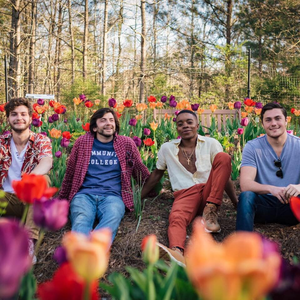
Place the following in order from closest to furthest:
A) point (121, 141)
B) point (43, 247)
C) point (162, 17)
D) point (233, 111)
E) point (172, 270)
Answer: point (172, 270) → point (43, 247) → point (121, 141) → point (233, 111) → point (162, 17)

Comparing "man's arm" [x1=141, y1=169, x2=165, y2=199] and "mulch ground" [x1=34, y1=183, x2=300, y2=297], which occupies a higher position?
"man's arm" [x1=141, y1=169, x2=165, y2=199]

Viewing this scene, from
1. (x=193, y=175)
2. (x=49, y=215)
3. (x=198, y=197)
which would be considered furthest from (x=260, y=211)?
(x=49, y=215)

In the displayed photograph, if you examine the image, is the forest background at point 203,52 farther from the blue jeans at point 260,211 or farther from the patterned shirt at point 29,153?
the blue jeans at point 260,211

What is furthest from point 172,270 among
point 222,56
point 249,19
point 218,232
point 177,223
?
point 249,19

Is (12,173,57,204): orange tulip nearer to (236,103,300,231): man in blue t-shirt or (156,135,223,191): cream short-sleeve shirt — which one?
(236,103,300,231): man in blue t-shirt

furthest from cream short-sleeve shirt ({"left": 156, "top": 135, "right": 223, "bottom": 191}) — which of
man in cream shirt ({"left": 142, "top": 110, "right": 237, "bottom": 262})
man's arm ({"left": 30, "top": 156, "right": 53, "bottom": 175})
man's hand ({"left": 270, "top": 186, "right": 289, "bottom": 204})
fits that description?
man's arm ({"left": 30, "top": 156, "right": 53, "bottom": 175})

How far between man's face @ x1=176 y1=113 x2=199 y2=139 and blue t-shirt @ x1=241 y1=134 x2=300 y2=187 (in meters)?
0.47

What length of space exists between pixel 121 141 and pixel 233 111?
8.67 ft

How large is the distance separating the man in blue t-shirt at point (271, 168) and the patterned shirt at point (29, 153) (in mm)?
1424

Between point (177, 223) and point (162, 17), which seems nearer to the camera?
point (177, 223)

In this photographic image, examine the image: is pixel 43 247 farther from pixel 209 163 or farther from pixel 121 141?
pixel 209 163

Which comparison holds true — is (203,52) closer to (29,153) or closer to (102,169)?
(102,169)

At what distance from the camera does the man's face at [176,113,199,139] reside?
2720mm

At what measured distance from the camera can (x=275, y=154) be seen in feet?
8.09
